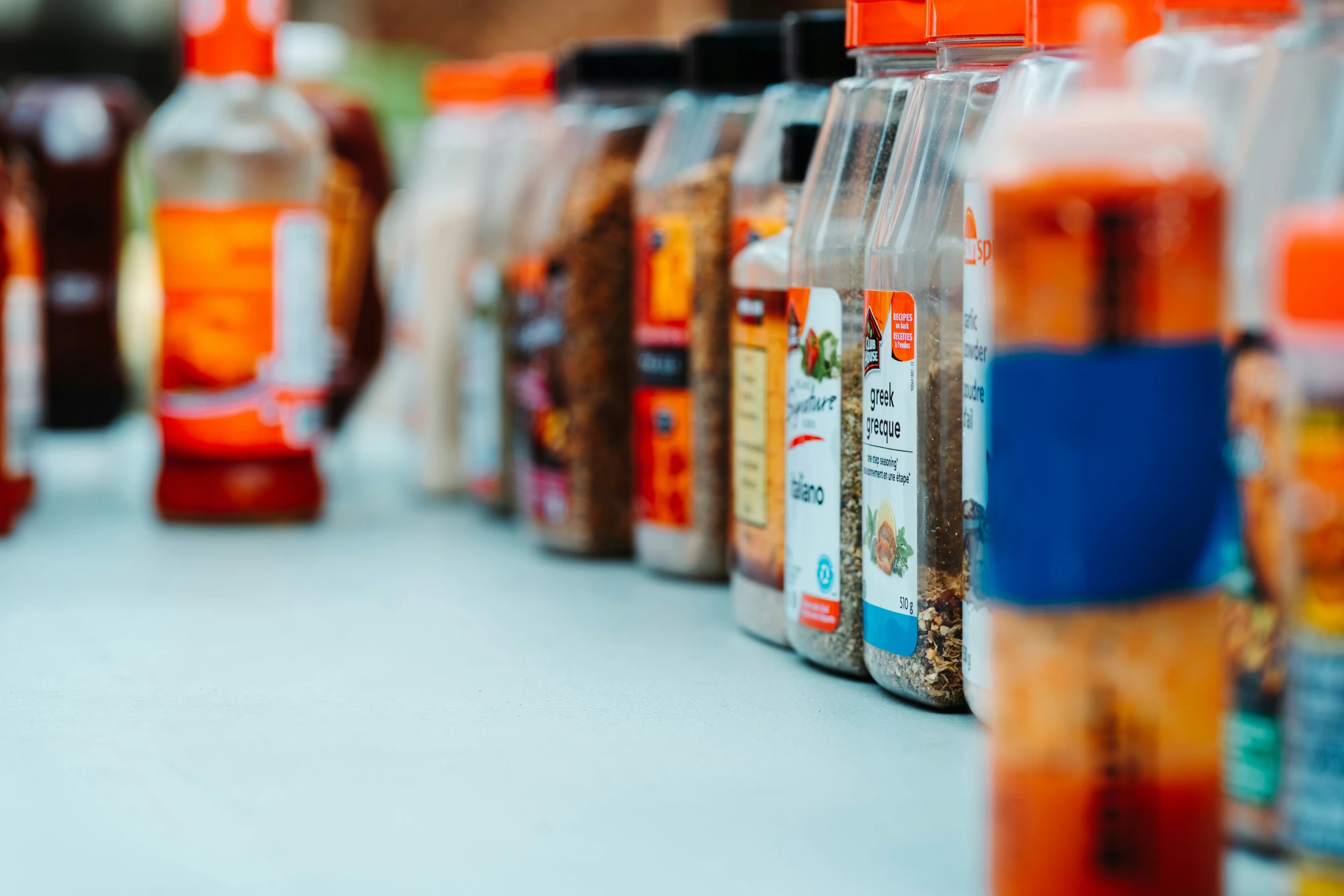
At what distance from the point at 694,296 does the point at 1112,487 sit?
1.67 ft

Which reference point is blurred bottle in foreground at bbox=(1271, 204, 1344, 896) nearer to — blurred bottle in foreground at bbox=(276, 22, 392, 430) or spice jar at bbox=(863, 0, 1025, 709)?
spice jar at bbox=(863, 0, 1025, 709)

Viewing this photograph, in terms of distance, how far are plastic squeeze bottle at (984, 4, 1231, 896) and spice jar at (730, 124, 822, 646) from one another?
33 cm

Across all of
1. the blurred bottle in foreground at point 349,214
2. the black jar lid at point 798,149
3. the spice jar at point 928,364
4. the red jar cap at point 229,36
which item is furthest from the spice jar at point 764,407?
the blurred bottle in foreground at point 349,214

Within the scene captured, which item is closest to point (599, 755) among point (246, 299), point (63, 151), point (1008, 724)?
point (1008, 724)

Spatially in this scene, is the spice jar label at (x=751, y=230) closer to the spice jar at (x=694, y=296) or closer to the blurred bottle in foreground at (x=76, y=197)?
the spice jar at (x=694, y=296)

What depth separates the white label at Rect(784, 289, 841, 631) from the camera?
671mm

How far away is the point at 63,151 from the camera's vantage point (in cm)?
145

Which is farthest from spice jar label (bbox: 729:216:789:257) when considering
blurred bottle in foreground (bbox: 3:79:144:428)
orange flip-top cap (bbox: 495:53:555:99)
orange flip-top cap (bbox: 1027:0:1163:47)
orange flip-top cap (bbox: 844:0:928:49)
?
blurred bottle in foreground (bbox: 3:79:144:428)

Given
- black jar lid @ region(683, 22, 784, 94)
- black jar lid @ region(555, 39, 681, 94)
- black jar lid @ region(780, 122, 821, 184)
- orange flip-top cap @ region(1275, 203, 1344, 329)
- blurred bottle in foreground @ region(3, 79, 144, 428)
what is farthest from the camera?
blurred bottle in foreground @ region(3, 79, 144, 428)

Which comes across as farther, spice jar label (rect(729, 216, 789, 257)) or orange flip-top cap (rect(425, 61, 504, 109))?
orange flip-top cap (rect(425, 61, 504, 109))

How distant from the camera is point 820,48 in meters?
0.75

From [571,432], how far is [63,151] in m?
0.75

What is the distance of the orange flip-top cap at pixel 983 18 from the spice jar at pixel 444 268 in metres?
0.60

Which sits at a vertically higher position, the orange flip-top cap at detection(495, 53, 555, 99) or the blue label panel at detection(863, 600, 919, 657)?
the orange flip-top cap at detection(495, 53, 555, 99)
